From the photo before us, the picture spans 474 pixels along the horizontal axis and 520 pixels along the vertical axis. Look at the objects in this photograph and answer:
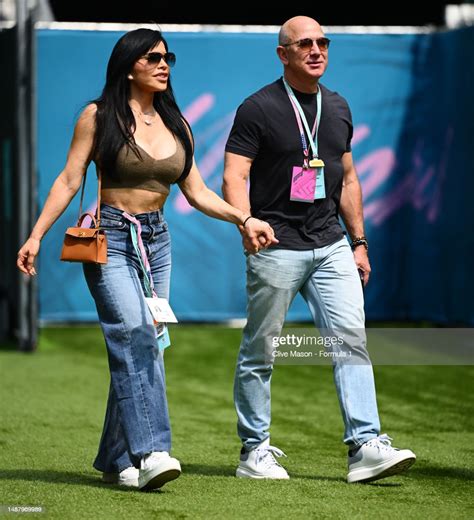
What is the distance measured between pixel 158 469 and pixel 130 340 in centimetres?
54

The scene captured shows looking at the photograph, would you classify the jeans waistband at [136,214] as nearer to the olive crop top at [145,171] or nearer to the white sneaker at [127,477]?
the olive crop top at [145,171]

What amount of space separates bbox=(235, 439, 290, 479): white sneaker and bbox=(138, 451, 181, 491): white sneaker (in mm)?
584

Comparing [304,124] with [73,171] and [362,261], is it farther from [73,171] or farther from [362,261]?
[73,171]

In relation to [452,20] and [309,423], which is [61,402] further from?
[452,20]

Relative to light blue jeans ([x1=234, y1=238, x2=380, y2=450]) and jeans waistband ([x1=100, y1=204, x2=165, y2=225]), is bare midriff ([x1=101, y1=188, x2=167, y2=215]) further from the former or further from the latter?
light blue jeans ([x1=234, y1=238, x2=380, y2=450])

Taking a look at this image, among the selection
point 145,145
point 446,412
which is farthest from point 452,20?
point 145,145

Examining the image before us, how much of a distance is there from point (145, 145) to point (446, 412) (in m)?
3.33

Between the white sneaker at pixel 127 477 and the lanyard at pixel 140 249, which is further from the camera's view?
the white sneaker at pixel 127 477

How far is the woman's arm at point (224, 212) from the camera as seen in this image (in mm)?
5281

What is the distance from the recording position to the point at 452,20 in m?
11.6

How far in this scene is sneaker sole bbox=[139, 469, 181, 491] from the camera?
16.9ft

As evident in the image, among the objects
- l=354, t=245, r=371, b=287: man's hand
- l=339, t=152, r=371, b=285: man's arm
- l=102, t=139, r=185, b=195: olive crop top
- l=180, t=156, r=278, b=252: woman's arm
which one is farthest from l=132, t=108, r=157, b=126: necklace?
l=354, t=245, r=371, b=287: man's hand

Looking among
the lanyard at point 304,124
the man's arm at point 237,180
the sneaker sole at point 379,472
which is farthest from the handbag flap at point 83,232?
the sneaker sole at point 379,472

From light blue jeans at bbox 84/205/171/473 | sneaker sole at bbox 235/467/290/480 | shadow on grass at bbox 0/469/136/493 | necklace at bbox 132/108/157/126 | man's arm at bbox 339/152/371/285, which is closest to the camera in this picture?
light blue jeans at bbox 84/205/171/473
